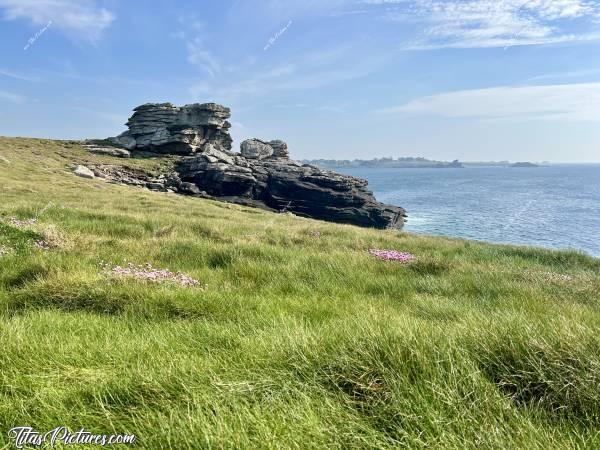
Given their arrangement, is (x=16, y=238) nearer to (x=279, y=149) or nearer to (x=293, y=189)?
(x=293, y=189)

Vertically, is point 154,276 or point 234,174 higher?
point 234,174

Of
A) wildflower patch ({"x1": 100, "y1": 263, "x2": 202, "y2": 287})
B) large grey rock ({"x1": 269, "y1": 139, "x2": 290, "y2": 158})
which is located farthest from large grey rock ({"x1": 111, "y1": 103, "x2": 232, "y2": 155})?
wildflower patch ({"x1": 100, "y1": 263, "x2": 202, "y2": 287})

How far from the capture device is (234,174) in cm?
7875

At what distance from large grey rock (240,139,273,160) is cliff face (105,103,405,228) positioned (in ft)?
0.93

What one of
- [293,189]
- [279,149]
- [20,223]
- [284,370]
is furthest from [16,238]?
[279,149]

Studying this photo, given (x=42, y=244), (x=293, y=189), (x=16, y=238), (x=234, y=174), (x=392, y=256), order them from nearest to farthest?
(x=42, y=244) → (x=16, y=238) → (x=392, y=256) → (x=234, y=174) → (x=293, y=189)

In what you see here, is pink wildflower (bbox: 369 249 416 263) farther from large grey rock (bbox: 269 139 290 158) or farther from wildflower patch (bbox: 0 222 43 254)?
large grey rock (bbox: 269 139 290 158)

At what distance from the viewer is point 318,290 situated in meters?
6.70

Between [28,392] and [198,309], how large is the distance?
2.40 m

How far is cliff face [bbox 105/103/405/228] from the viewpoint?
7988cm

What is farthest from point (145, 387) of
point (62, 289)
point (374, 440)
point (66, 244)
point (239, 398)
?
point (66, 244)

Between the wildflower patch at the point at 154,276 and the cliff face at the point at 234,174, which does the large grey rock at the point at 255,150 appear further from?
the wildflower patch at the point at 154,276

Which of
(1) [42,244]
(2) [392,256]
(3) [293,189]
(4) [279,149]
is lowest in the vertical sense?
(2) [392,256]

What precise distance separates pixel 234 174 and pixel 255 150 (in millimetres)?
32196
